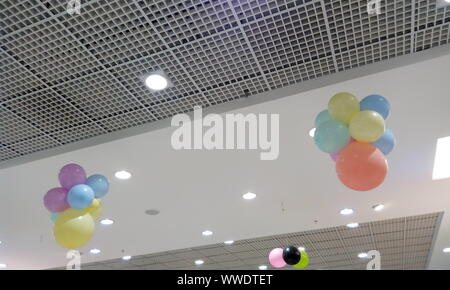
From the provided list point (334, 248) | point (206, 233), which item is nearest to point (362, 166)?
point (206, 233)

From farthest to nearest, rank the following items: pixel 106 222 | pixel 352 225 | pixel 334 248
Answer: pixel 334 248 → pixel 352 225 → pixel 106 222

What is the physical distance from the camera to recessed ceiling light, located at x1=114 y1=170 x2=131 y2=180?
358 centimetres

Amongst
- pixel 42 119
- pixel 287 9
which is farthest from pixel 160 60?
pixel 42 119

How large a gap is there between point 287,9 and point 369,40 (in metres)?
0.51

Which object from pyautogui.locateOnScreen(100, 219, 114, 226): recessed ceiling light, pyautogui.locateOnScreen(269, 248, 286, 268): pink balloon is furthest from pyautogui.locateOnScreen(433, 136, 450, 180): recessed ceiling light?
pyautogui.locateOnScreen(100, 219, 114, 226): recessed ceiling light

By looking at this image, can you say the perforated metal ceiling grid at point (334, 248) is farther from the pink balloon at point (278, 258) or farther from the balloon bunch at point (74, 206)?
the balloon bunch at point (74, 206)

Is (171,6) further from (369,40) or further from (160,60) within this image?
(369,40)

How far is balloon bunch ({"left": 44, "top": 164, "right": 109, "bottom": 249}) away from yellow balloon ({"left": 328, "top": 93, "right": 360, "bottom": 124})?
1.66m

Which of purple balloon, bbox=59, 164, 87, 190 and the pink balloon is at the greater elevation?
purple balloon, bbox=59, 164, 87, 190

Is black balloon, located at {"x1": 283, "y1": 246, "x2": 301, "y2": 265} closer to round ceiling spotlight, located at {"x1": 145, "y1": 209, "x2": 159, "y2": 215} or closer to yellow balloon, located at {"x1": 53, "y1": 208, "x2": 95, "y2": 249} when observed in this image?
round ceiling spotlight, located at {"x1": 145, "y1": 209, "x2": 159, "y2": 215}

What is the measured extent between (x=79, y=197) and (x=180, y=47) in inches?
48.6

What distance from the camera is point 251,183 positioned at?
3.85 m

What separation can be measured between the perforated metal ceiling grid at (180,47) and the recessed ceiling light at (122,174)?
3.35 ft

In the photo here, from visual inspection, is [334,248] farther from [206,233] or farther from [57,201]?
[57,201]
